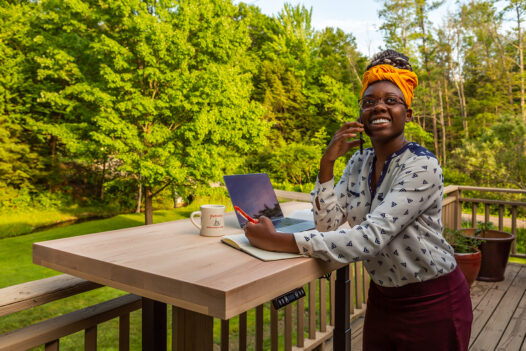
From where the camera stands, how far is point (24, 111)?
1205 centimetres

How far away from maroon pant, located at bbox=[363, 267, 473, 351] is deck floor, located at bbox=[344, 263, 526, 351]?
165 centimetres

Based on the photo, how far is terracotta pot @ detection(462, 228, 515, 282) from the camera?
12.4 ft

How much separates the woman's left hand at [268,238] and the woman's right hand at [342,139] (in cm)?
36

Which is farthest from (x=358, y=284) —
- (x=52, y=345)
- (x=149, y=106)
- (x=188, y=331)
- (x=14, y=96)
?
(x=14, y=96)

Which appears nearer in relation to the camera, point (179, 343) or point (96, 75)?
point (179, 343)

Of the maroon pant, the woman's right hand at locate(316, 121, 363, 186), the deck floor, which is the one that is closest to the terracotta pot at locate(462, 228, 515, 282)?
the deck floor

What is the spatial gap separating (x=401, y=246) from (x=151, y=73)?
29.6ft

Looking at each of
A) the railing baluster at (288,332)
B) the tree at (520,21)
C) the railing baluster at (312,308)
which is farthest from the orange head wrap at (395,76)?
the tree at (520,21)

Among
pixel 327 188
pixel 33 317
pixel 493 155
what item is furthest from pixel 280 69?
pixel 327 188

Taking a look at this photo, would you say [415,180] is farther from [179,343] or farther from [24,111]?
[24,111]

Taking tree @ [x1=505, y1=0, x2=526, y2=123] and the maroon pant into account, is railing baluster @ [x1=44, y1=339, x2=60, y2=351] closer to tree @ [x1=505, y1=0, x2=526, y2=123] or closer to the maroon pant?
the maroon pant

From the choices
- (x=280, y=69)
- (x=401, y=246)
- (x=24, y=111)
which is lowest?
(x=401, y=246)

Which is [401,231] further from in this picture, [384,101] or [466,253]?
[466,253]

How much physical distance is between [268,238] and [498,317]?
9.56 feet
